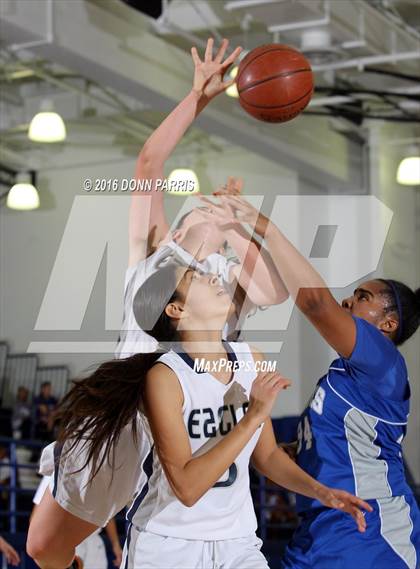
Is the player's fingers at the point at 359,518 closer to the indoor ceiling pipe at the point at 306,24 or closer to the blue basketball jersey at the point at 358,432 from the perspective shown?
the blue basketball jersey at the point at 358,432

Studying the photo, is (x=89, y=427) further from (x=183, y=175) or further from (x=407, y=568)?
(x=183, y=175)

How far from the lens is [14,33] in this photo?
6.44 metres

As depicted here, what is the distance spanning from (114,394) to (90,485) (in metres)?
0.42

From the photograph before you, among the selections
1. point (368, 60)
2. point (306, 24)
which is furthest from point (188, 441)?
point (368, 60)

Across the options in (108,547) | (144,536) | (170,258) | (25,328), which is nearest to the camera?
(144,536)

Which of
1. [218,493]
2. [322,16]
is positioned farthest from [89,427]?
[322,16]

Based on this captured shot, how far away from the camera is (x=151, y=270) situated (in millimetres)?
3379

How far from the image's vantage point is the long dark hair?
273cm

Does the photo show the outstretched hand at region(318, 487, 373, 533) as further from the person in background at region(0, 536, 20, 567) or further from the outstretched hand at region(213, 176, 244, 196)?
the person in background at region(0, 536, 20, 567)

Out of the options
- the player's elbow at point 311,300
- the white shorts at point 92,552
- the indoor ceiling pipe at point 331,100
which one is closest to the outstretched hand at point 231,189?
the player's elbow at point 311,300

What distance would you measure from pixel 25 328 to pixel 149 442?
1078 centimetres

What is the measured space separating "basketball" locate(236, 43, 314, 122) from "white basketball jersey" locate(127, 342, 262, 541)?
1.37 meters

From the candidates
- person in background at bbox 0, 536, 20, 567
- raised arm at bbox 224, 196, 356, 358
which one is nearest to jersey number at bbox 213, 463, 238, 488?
raised arm at bbox 224, 196, 356, 358

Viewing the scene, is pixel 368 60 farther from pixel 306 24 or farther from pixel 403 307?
pixel 403 307
